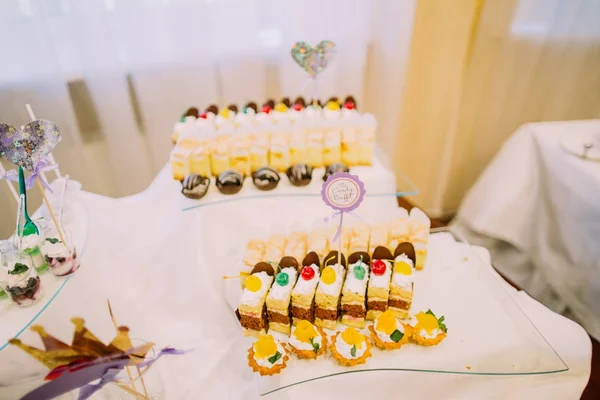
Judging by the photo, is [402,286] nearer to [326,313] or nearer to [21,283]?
[326,313]

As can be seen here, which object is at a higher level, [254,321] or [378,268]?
[378,268]

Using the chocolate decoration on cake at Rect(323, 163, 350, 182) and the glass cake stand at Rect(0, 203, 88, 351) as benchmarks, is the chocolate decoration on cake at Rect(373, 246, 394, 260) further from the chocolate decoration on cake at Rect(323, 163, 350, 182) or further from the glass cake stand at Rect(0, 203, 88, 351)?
the glass cake stand at Rect(0, 203, 88, 351)

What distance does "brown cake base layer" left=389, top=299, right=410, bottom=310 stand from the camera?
1.28 m

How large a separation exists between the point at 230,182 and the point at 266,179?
5.4 inches

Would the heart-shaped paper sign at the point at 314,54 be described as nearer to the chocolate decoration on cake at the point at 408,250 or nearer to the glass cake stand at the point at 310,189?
the glass cake stand at the point at 310,189

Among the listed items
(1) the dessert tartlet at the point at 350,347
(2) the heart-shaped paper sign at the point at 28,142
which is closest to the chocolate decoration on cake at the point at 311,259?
(1) the dessert tartlet at the point at 350,347

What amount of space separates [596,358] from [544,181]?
2.83 ft

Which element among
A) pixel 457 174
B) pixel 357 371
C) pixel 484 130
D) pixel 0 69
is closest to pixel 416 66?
pixel 484 130

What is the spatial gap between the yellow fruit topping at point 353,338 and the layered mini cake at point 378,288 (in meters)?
0.13

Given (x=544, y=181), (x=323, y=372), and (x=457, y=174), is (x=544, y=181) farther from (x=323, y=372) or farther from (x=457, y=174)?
(x=323, y=372)

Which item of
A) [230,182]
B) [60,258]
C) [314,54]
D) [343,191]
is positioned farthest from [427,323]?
[314,54]

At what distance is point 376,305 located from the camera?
4.19ft

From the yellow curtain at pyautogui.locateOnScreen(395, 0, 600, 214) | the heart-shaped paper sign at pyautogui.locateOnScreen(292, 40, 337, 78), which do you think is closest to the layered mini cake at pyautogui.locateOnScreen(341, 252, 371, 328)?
the heart-shaped paper sign at pyautogui.locateOnScreen(292, 40, 337, 78)

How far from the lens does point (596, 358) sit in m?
1.95
